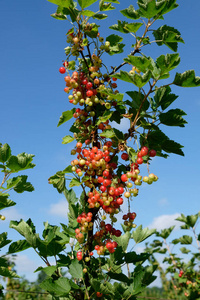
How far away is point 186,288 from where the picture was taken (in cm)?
621

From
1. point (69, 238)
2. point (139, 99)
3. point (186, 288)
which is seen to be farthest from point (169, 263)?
point (139, 99)

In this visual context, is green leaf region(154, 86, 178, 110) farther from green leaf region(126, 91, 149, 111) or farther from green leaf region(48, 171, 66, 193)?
green leaf region(48, 171, 66, 193)

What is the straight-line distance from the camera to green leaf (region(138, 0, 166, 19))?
2.06 m

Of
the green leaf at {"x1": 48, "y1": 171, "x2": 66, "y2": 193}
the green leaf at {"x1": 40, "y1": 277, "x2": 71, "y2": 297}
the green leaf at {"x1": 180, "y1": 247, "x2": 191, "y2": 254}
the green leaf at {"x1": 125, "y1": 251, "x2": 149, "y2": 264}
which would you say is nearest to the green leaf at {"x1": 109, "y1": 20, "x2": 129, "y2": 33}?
the green leaf at {"x1": 48, "y1": 171, "x2": 66, "y2": 193}

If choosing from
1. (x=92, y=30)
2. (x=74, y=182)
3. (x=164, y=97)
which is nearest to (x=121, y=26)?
(x=92, y=30)

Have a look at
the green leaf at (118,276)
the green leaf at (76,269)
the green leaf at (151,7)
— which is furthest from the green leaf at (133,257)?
the green leaf at (151,7)

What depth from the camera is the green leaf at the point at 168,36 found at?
215 centimetres

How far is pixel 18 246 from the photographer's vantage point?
2518 millimetres

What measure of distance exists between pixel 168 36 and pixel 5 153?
1623 mm

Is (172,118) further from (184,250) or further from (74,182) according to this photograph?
(184,250)

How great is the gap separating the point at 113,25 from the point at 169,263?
5.70m

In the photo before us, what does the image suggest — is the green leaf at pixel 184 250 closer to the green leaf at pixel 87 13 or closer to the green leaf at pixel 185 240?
the green leaf at pixel 185 240

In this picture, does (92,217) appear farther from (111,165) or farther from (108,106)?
(108,106)

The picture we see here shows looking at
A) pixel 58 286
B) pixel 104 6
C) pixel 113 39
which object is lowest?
pixel 58 286
